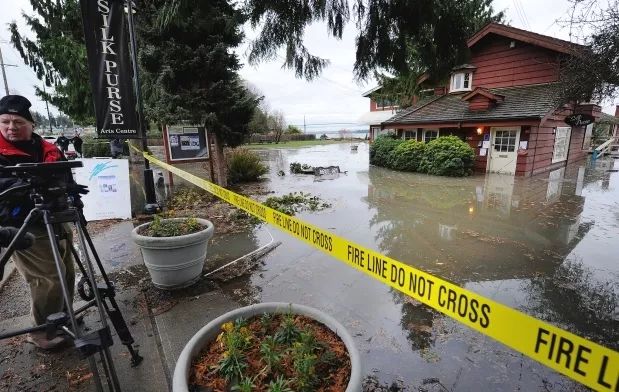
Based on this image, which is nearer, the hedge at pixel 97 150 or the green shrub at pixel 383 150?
the green shrub at pixel 383 150

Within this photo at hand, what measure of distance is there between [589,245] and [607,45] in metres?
3.51

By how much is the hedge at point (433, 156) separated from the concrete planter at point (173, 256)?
37.9 feet

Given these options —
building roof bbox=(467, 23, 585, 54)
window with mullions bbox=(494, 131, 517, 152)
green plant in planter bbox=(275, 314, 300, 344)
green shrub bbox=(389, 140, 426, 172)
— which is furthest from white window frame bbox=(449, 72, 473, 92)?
green plant in planter bbox=(275, 314, 300, 344)

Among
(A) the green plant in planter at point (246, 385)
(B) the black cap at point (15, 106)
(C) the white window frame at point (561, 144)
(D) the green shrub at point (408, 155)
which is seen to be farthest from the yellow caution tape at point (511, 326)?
(C) the white window frame at point (561, 144)

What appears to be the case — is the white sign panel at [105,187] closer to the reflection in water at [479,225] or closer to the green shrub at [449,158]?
the reflection in water at [479,225]

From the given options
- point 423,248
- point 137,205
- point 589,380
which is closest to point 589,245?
point 423,248

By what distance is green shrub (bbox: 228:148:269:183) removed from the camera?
1166cm

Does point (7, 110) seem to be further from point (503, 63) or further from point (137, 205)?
point (503, 63)

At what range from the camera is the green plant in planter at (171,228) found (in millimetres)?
3641

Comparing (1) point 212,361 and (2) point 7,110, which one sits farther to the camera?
(2) point 7,110

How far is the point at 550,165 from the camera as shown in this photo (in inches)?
583

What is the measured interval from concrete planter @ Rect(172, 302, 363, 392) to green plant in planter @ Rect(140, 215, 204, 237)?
1.92m

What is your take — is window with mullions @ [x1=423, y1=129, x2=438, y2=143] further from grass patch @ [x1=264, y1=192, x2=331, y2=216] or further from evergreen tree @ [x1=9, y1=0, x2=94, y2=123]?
evergreen tree @ [x1=9, y1=0, x2=94, y2=123]

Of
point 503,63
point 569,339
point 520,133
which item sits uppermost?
point 503,63
